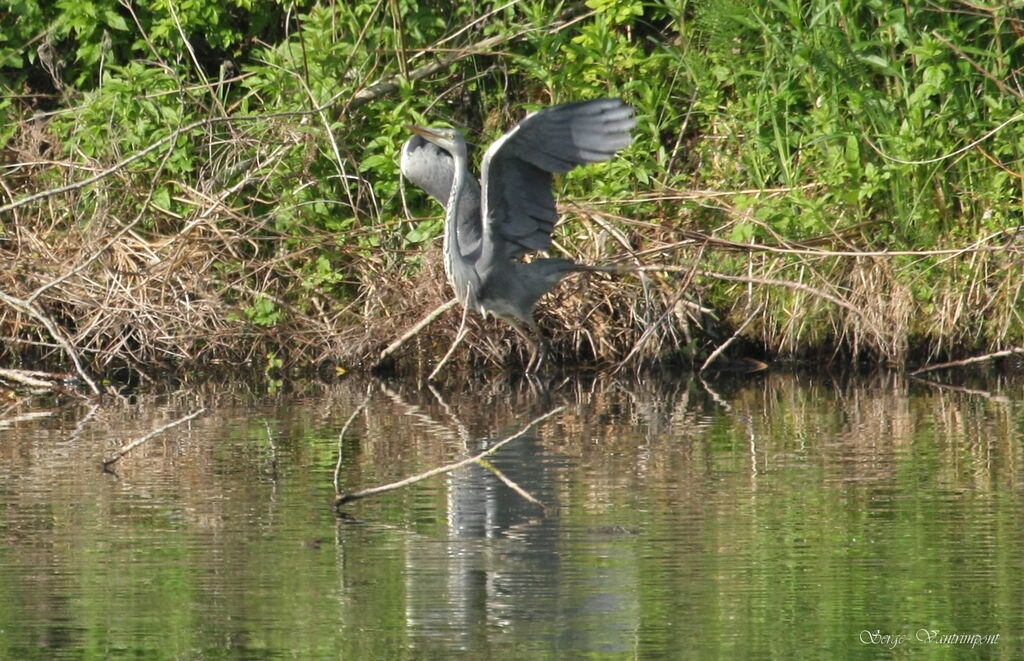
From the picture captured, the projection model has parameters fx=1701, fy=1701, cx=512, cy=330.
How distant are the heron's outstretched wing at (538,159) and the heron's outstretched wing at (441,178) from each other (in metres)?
0.26

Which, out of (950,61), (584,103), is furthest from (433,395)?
(950,61)

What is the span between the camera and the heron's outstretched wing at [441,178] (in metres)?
7.65

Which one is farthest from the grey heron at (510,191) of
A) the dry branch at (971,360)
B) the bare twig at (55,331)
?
the dry branch at (971,360)

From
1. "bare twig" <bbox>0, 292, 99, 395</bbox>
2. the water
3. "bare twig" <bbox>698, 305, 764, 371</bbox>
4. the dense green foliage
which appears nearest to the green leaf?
the dense green foliage

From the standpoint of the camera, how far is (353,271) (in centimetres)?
937

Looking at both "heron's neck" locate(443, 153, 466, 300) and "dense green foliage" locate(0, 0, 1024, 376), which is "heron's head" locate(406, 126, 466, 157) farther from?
"dense green foliage" locate(0, 0, 1024, 376)

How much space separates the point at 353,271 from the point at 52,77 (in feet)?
8.75

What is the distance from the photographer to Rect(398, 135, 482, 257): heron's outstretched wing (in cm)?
765

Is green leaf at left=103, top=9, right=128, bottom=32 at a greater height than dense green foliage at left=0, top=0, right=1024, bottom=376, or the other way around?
green leaf at left=103, top=9, right=128, bottom=32

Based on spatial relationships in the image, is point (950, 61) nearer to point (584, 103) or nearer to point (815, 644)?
point (584, 103)

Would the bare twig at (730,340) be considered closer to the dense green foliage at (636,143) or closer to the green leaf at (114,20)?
the dense green foliage at (636,143)

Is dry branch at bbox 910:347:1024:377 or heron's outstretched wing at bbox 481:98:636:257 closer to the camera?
heron's outstretched wing at bbox 481:98:636:257

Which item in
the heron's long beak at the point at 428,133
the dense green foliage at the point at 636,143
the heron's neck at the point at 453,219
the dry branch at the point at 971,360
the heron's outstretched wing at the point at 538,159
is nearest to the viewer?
the heron's outstretched wing at the point at 538,159

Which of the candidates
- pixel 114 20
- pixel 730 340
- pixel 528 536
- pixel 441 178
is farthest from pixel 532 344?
pixel 528 536
